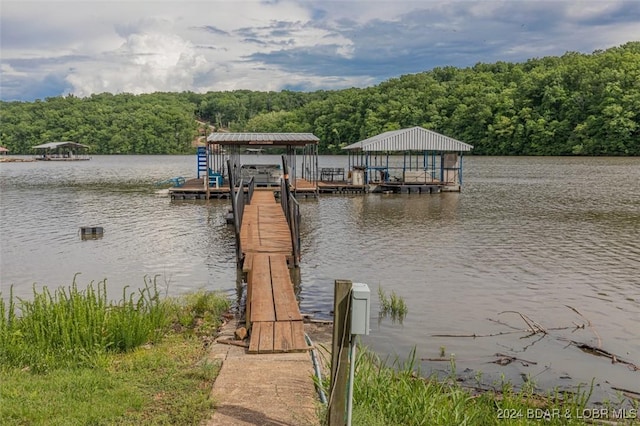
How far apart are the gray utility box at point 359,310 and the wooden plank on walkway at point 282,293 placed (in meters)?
2.97

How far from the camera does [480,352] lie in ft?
25.5

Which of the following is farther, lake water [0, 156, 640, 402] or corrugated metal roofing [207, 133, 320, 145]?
corrugated metal roofing [207, 133, 320, 145]

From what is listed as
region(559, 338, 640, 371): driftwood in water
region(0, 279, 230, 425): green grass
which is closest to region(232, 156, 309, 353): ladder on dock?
region(0, 279, 230, 425): green grass

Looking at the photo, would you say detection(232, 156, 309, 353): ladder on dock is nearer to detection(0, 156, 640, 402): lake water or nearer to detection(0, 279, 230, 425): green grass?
detection(0, 279, 230, 425): green grass

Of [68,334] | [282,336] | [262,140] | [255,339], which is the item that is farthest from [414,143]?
[68,334]

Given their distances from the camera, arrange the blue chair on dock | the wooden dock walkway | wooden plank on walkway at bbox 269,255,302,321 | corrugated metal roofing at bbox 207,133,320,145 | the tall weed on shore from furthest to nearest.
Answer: the blue chair on dock, corrugated metal roofing at bbox 207,133,320,145, wooden plank on walkway at bbox 269,255,302,321, the wooden dock walkway, the tall weed on shore

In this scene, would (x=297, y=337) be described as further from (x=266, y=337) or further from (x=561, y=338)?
(x=561, y=338)

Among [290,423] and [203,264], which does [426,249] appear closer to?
[203,264]

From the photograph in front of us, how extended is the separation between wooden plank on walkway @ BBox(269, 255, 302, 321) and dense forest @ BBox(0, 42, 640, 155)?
74221mm

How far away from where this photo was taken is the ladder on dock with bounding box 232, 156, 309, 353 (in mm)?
6406

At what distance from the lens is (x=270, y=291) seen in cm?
805

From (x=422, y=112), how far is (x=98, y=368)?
98266 millimetres

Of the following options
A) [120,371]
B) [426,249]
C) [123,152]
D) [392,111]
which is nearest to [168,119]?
[123,152]

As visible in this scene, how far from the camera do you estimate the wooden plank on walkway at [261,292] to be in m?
7.11
